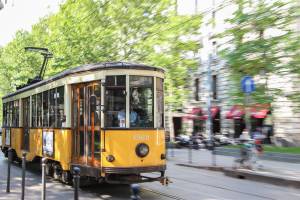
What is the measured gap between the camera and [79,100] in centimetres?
1190

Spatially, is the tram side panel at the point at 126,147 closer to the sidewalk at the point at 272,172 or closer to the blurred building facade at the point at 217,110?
the sidewalk at the point at 272,172

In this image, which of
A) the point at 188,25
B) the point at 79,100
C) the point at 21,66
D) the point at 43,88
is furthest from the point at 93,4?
the point at 21,66

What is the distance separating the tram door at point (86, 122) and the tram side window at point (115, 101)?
11.1 inches

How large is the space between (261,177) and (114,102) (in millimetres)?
5804

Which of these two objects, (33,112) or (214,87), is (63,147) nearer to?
(33,112)

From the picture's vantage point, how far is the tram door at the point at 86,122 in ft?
35.9

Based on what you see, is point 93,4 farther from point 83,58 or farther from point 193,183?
point 193,183

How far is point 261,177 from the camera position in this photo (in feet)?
45.9

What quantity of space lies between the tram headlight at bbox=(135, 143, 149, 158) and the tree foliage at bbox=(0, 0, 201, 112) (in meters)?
13.1

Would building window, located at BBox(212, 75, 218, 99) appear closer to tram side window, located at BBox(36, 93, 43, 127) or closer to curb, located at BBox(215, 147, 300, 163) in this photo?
curb, located at BBox(215, 147, 300, 163)

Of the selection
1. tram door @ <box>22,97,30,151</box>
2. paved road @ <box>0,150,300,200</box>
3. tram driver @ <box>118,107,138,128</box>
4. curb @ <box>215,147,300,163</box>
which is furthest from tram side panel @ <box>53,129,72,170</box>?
curb @ <box>215,147,300,163</box>

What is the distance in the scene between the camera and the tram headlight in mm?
10617

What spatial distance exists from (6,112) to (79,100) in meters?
10.8

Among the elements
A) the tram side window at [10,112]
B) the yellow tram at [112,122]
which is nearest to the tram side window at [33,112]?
the yellow tram at [112,122]
